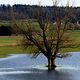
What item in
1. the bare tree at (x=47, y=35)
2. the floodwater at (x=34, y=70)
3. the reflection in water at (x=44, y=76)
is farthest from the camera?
the bare tree at (x=47, y=35)

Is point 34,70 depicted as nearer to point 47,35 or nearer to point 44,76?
point 44,76

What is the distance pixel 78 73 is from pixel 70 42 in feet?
31.2

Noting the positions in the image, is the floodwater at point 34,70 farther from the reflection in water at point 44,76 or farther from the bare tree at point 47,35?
the bare tree at point 47,35

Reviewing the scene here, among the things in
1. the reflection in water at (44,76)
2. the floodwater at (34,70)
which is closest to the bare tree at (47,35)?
the floodwater at (34,70)

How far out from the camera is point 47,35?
146ft

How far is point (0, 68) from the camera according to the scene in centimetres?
4341

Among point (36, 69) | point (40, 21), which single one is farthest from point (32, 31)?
point (36, 69)

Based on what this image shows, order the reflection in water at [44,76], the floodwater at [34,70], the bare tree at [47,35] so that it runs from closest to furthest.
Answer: the reflection in water at [44,76] < the floodwater at [34,70] < the bare tree at [47,35]

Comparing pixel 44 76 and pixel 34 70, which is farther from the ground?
pixel 44 76

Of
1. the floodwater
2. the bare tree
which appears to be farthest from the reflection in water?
the bare tree

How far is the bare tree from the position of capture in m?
43.5

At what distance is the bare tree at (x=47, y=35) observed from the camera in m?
43.5

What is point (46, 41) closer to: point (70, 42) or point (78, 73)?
point (70, 42)

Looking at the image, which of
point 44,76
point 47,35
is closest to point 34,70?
point 44,76
